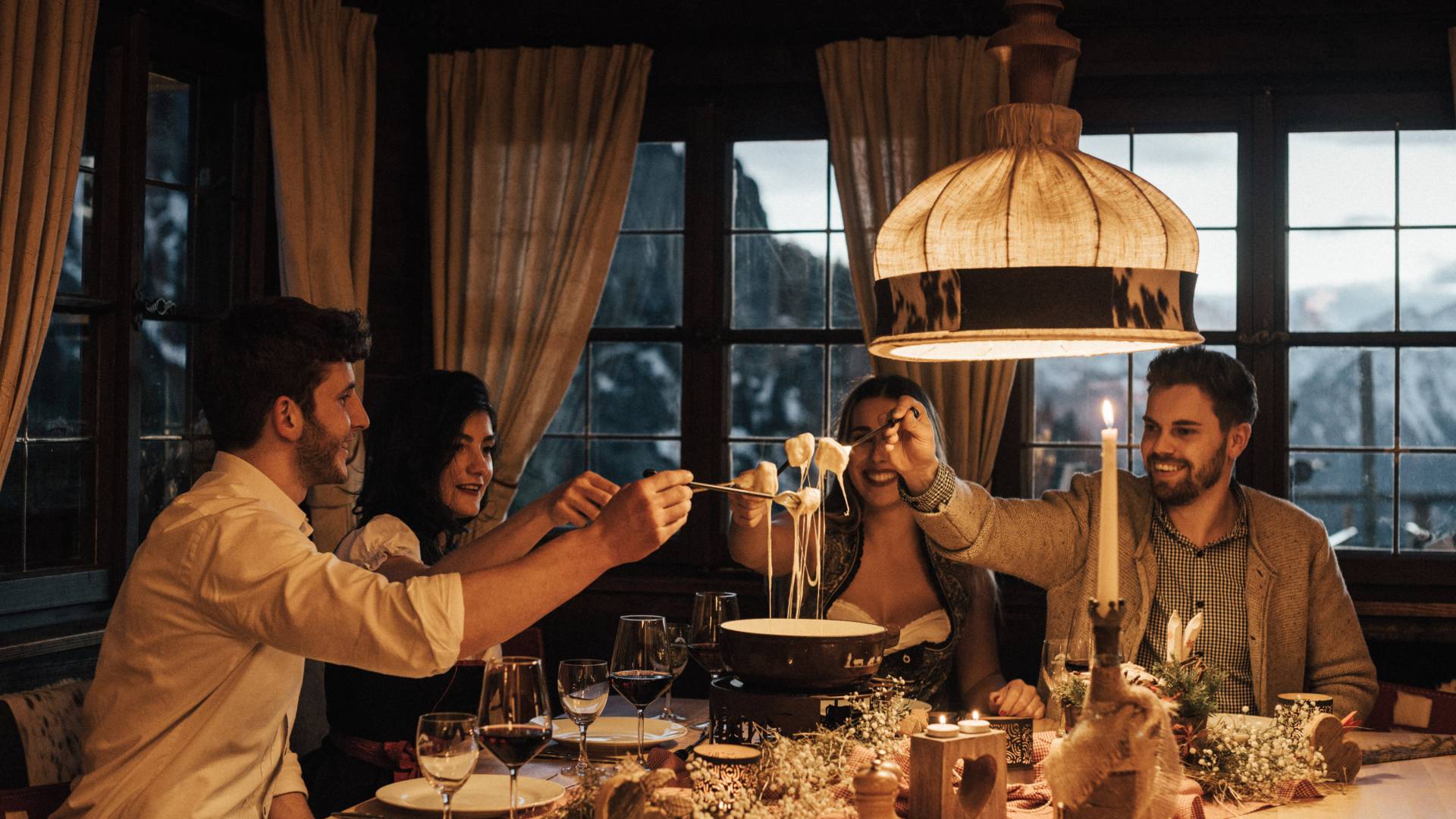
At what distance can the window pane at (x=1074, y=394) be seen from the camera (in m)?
4.24

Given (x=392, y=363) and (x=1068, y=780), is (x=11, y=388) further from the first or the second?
(x=1068, y=780)

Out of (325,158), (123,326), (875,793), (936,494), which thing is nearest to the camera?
(875,793)

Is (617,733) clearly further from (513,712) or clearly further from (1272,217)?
(1272,217)

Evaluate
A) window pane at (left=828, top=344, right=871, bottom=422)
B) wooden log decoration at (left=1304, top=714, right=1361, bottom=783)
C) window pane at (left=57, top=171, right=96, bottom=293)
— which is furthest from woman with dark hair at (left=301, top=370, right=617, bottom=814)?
window pane at (left=828, top=344, right=871, bottom=422)

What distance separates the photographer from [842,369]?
438cm

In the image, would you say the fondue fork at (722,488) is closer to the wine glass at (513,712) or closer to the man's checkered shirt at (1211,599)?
the wine glass at (513,712)

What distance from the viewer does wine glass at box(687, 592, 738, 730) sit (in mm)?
2262

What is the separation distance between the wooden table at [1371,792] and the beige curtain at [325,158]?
1963mm

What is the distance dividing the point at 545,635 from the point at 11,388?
1871mm

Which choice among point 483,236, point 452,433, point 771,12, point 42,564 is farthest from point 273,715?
point 771,12

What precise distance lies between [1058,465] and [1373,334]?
1.03 m

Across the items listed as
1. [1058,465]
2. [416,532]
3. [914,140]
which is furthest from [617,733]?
[914,140]

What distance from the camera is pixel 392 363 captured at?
4430 millimetres

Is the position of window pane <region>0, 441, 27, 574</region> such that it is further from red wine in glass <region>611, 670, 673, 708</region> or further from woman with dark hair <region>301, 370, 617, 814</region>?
red wine in glass <region>611, 670, 673, 708</region>
